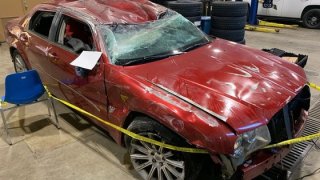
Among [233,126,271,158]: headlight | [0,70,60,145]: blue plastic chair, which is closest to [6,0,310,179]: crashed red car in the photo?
[233,126,271,158]: headlight

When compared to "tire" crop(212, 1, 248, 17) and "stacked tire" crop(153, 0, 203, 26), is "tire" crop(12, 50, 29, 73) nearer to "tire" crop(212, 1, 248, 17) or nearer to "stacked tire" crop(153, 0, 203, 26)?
"stacked tire" crop(153, 0, 203, 26)

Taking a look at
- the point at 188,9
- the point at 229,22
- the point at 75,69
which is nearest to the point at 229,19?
the point at 229,22

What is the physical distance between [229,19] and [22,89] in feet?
14.3

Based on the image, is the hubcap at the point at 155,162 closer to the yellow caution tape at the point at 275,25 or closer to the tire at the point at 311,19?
the yellow caution tape at the point at 275,25

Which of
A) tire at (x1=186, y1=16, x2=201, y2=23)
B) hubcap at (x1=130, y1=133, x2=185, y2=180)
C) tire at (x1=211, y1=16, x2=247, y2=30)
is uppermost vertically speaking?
tire at (x1=186, y1=16, x2=201, y2=23)

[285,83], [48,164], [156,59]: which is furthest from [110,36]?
[285,83]

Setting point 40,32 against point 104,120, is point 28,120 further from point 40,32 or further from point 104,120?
point 104,120

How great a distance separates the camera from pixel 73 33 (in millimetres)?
3324

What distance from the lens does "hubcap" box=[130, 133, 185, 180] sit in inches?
90.7

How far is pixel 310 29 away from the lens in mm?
9547

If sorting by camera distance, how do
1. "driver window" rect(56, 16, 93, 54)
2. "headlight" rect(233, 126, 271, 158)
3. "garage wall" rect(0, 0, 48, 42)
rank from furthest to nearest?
"garage wall" rect(0, 0, 48, 42) < "driver window" rect(56, 16, 93, 54) < "headlight" rect(233, 126, 271, 158)

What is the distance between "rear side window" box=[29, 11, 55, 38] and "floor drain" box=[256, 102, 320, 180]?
2927 millimetres

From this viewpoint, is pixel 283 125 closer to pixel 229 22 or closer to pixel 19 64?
pixel 19 64

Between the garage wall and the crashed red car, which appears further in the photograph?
the garage wall
